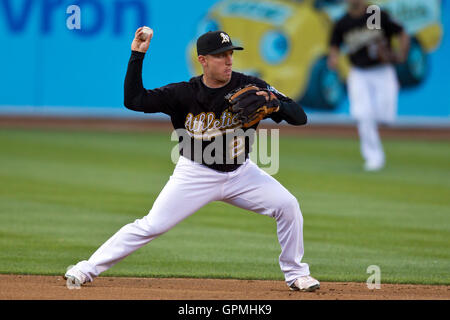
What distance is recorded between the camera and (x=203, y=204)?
600 cm

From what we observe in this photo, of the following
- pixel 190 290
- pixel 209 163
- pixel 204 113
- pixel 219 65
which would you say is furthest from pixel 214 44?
pixel 190 290

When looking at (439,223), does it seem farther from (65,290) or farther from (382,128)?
(382,128)

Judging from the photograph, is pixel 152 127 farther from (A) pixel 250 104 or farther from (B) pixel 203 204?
(A) pixel 250 104

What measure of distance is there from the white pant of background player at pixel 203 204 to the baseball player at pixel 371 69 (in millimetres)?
7970

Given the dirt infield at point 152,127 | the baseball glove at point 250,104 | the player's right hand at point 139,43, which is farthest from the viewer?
the dirt infield at point 152,127

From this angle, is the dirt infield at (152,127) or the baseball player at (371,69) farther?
the dirt infield at (152,127)

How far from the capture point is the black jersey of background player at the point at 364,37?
13789 millimetres

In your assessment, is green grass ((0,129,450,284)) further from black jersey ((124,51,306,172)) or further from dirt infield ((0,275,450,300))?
black jersey ((124,51,306,172))

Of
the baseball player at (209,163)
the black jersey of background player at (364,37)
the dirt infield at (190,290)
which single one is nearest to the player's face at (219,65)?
the baseball player at (209,163)

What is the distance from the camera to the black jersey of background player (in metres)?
13.8

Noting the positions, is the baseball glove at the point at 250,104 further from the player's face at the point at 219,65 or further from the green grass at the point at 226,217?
the green grass at the point at 226,217

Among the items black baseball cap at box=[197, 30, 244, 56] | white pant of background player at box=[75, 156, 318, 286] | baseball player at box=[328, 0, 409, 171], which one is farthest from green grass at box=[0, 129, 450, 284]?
black baseball cap at box=[197, 30, 244, 56]

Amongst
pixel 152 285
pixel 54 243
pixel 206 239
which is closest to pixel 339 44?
pixel 206 239

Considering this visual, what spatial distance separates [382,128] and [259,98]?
14613 millimetres
